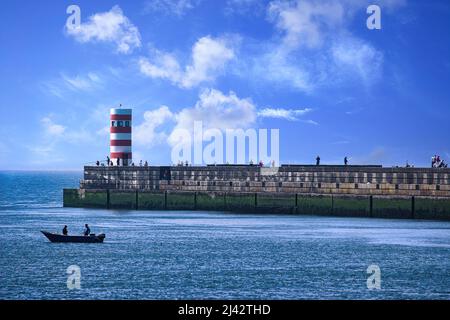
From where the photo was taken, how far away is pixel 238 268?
69688 mm

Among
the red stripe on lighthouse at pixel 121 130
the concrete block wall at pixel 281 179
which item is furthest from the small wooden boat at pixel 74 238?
the red stripe on lighthouse at pixel 121 130

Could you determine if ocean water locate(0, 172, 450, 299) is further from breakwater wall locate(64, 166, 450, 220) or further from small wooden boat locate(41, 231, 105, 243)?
breakwater wall locate(64, 166, 450, 220)

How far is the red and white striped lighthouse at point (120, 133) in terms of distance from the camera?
134m

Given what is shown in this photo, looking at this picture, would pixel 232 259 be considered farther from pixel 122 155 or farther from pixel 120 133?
pixel 122 155

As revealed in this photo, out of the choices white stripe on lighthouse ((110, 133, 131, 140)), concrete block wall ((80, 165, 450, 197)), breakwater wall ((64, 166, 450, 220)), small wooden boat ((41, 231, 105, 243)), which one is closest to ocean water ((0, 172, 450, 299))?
small wooden boat ((41, 231, 105, 243))

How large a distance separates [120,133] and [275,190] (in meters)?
22.9

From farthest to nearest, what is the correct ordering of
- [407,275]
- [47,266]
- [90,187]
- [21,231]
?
[90,187], [21,231], [47,266], [407,275]

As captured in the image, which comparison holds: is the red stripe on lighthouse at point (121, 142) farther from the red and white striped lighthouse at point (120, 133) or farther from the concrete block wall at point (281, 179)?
the concrete block wall at point (281, 179)

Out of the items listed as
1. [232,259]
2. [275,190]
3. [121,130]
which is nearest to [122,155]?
[121,130]

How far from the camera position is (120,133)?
134375 mm

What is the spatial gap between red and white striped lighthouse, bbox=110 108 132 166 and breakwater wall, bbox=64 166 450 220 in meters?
1.96

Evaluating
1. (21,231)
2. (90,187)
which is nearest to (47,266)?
(21,231)
